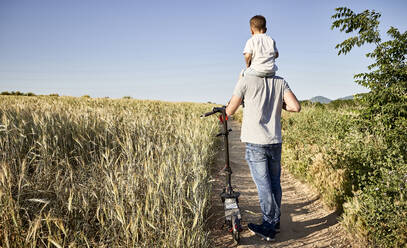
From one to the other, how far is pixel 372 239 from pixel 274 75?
7.25 ft

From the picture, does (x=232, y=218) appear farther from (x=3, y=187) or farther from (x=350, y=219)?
(x=3, y=187)

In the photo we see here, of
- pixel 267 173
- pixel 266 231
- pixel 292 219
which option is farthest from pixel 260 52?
pixel 292 219

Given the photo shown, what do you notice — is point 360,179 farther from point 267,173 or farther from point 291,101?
point 291,101

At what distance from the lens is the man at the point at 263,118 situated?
9.06 ft

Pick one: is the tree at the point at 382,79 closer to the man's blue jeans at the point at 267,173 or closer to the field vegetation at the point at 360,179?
the field vegetation at the point at 360,179

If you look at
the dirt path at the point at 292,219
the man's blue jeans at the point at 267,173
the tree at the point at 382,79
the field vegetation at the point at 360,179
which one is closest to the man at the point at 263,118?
the man's blue jeans at the point at 267,173

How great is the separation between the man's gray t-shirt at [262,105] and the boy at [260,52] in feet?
0.29

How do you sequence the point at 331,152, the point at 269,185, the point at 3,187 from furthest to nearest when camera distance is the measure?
the point at 331,152 < the point at 269,185 < the point at 3,187

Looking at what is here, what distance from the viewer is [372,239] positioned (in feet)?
9.27

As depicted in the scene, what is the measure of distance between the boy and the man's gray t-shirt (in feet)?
0.29

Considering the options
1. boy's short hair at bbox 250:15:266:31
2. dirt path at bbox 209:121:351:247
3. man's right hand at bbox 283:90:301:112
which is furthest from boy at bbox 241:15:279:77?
dirt path at bbox 209:121:351:247

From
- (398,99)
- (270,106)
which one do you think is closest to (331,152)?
(398,99)

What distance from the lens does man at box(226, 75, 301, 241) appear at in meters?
2.76

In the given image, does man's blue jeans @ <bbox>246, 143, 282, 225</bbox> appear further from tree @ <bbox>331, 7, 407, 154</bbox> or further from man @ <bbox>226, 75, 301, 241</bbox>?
tree @ <bbox>331, 7, 407, 154</bbox>
